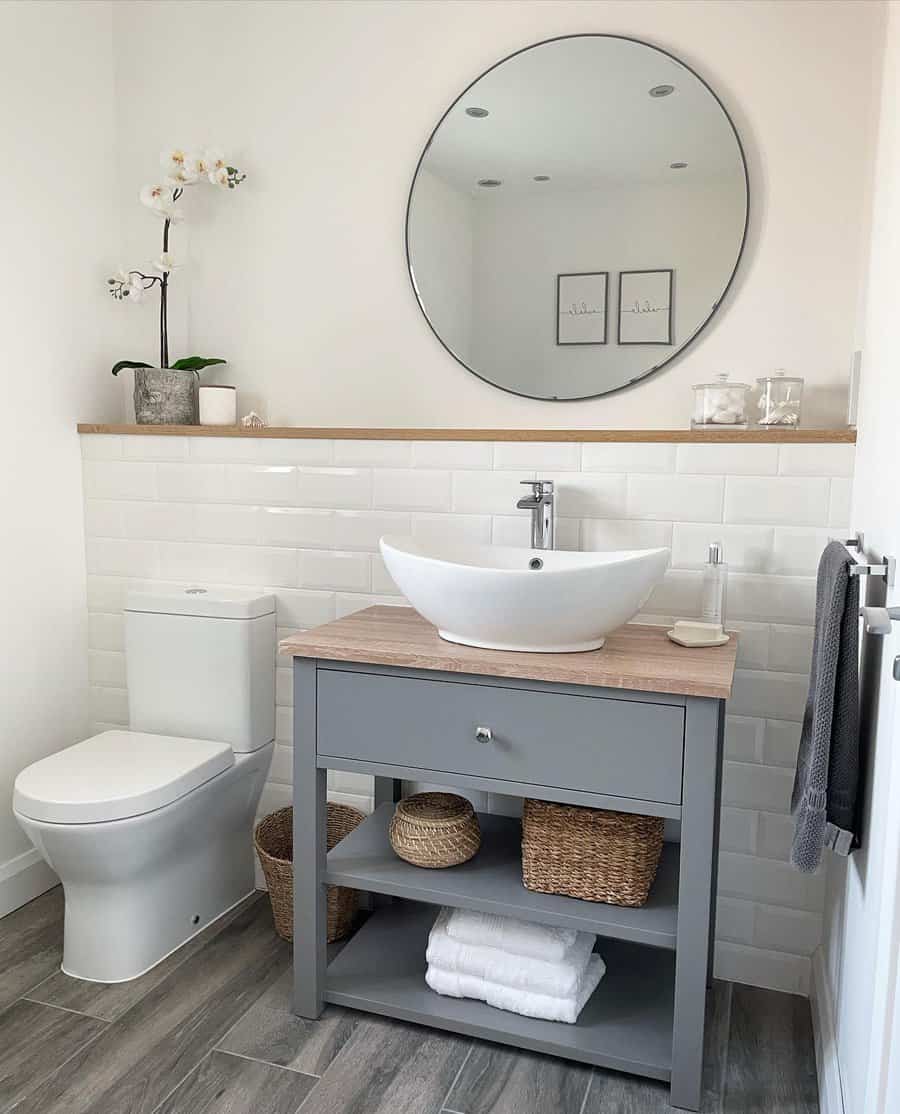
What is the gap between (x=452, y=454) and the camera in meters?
2.25

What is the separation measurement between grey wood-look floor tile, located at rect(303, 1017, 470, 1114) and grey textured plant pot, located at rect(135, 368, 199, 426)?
60.6 inches

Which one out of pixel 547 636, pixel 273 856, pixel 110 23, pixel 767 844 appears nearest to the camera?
pixel 547 636

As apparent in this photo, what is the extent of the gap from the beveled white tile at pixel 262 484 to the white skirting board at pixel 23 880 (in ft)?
3.45

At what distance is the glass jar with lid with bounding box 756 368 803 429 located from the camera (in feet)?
6.70

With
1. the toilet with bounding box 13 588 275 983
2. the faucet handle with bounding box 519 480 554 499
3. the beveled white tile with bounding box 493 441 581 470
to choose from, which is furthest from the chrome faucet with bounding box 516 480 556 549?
the toilet with bounding box 13 588 275 983

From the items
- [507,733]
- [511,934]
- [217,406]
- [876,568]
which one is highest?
[217,406]

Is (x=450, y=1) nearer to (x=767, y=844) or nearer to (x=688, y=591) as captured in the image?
(x=688, y=591)

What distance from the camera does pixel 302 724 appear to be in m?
1.88

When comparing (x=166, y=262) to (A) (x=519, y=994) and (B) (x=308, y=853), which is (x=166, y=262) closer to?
(B) (x=308, y=853)

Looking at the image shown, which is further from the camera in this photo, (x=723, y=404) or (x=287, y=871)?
(x=287, y=871)

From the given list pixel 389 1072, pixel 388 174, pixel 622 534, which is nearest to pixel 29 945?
pixel 389 1072

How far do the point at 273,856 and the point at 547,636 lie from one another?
1003 mm

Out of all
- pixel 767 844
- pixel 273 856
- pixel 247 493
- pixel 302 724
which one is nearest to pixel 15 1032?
pixel 273 856

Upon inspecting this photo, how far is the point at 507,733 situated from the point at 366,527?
793 millimetres
